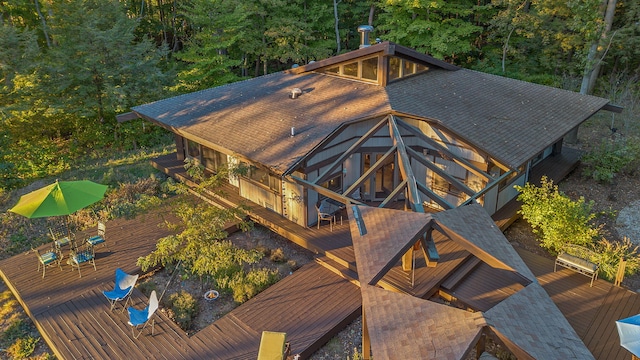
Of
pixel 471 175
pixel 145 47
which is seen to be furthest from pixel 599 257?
pixel 145 47

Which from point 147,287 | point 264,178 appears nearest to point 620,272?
point 264,178

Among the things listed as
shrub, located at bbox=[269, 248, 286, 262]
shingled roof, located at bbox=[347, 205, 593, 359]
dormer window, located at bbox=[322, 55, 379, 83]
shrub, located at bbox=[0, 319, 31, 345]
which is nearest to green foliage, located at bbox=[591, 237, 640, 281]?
shingled roof, located at bbox=[347, 205, 593, 359]

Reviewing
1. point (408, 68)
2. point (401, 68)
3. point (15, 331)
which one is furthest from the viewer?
point (408, 68)

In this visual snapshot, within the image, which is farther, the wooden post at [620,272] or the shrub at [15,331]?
the wooden post at [620,272]

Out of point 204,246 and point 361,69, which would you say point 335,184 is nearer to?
point 361,69

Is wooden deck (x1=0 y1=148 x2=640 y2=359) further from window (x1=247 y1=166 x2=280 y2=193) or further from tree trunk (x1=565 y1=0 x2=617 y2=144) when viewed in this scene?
tree trunk (x1=565 y1=0 x2=617 y2=144)

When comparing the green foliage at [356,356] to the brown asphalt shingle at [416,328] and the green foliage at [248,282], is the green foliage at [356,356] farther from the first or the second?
the green foliage at [248,282]

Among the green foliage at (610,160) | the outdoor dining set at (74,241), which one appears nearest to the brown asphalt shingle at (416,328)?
the outdoor dining set at (74,241)
